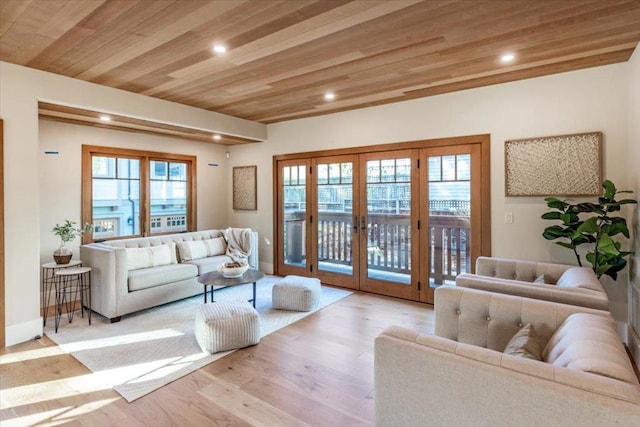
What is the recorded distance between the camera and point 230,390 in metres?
2.46

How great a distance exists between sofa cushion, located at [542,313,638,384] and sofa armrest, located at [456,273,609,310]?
460 mm

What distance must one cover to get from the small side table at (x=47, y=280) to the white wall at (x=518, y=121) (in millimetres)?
3691

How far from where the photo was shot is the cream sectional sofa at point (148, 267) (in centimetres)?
383

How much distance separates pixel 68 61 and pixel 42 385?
8.97ft

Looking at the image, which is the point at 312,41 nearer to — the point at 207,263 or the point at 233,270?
the point at 233,270

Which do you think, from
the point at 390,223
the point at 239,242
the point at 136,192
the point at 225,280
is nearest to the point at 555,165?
the point at 390,223

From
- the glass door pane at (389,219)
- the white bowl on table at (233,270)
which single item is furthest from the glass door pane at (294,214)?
the white bowl on table at (233,270)

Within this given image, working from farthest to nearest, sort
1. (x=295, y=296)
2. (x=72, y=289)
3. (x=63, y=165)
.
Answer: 1. (x=63, y=165)
2. (x=72, y=289)
3. (x=295, y=296)

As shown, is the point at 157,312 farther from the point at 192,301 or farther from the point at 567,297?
the point at 567,297

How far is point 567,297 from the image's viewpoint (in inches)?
83.3

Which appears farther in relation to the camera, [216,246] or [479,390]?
[216,246]

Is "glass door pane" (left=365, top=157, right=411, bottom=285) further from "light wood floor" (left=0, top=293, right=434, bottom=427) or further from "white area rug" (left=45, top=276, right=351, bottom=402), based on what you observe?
"light wood floor" (left=0, top=293, right=434, bottom=427)

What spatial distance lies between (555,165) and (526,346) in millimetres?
2657

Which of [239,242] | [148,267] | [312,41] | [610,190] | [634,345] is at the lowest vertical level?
[634,345]
